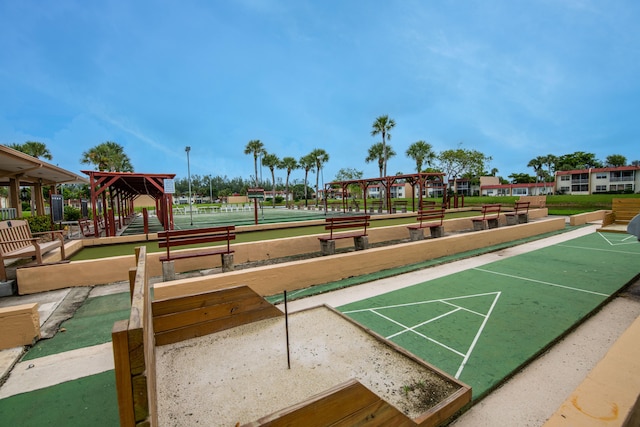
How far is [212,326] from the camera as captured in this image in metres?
3.95

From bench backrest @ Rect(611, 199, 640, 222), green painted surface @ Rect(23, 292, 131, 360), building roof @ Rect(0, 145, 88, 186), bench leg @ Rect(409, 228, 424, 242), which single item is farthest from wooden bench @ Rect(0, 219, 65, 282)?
bench backrest @ Rect(611, 199, 640, 222)

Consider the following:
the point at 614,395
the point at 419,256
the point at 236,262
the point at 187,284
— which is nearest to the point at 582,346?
the point at 614,395

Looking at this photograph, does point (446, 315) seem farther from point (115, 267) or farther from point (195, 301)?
point (115, 267)

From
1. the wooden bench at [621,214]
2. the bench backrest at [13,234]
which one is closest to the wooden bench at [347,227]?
the bench backrest at [13,234]

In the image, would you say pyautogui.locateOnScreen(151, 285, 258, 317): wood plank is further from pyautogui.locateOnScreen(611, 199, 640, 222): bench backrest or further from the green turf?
pyautogui.locateOnScreen(611, 199, 640, 222): bench backrest

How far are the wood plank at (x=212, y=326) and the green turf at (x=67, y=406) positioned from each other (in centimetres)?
64

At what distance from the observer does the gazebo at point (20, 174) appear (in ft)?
26.5

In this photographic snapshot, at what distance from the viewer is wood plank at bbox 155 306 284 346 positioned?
367cm

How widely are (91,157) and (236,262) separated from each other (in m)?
41.4

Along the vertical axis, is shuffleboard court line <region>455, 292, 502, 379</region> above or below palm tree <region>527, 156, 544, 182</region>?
below

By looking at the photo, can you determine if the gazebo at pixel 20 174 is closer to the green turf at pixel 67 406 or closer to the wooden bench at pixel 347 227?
the green turf at pixel 67 406

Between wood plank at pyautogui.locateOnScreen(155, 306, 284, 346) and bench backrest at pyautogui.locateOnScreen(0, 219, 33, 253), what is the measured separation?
4.69 m

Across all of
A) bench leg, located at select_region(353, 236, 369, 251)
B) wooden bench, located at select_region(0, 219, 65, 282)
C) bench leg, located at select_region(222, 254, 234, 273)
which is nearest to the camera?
wooden bench, located at select_region(0, 219, 65, 282)

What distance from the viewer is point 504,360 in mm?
3436
